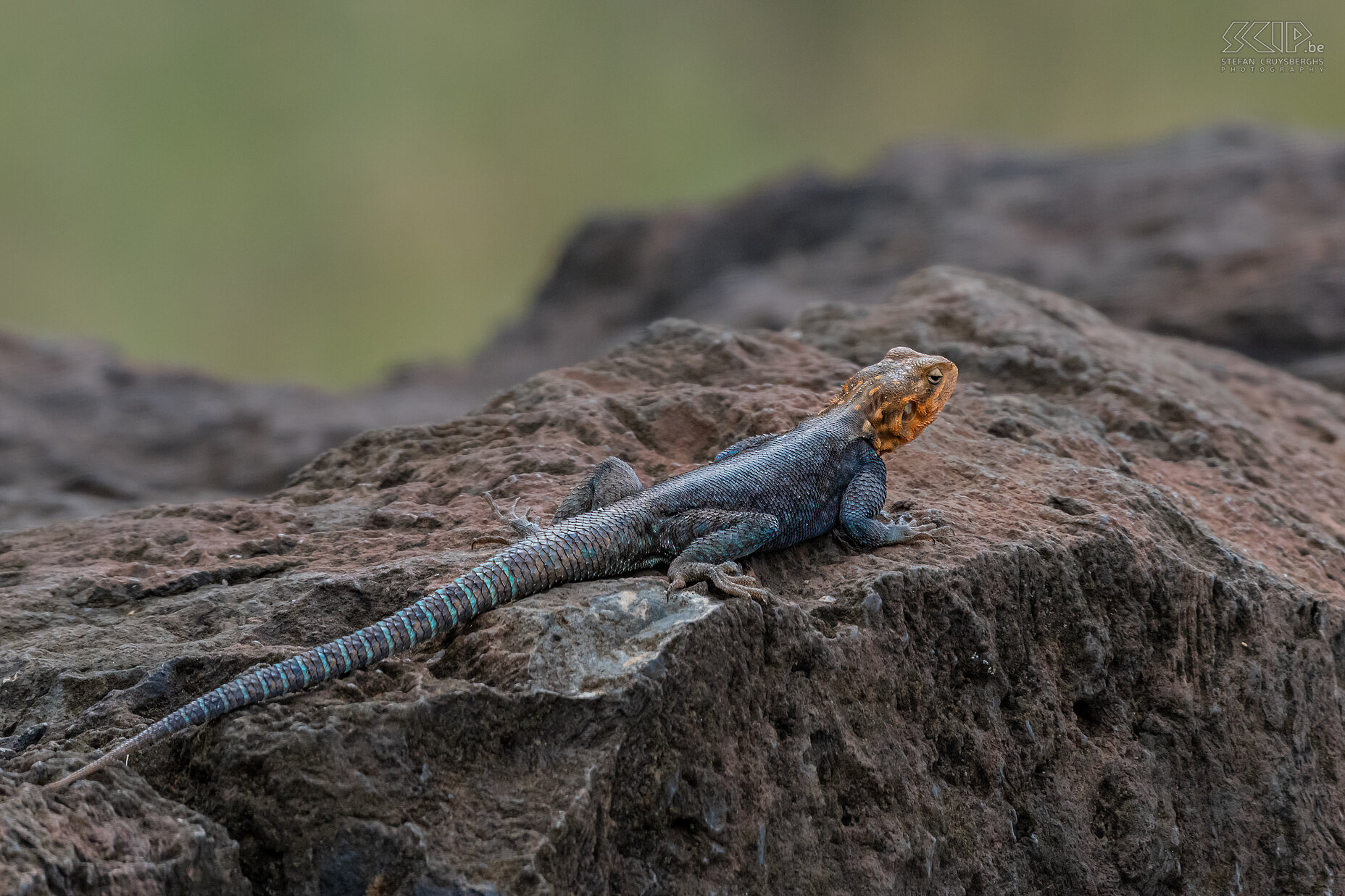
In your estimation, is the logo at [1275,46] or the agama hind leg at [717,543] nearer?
the agama hind leg at [717,543]

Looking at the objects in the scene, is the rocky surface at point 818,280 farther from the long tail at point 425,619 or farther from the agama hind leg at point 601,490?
the long tail at point 425,619

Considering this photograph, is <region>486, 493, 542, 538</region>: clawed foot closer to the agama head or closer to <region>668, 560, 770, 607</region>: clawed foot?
<region>668, 560, 770, 607</region>: clawed foot

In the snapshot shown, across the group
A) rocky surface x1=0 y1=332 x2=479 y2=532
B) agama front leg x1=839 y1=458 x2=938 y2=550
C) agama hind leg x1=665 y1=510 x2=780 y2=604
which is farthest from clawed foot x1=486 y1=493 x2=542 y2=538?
rocky surface x1=0 y1=332 x2=479 y2=532

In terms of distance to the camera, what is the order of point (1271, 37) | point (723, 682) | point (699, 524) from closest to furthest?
1. point (723, 682)
2. point (699, 524)
3. point (1271, 37)

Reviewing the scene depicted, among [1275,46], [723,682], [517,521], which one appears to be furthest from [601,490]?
[1275,46]

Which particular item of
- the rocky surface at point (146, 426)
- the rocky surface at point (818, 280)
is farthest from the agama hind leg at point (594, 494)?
the rocky surface at point (146, 426)

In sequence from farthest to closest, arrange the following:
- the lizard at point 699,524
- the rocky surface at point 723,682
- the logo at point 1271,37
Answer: the logo at point 1271,37 < the lizard at point 699,524 < the rocky surface at point 723,682

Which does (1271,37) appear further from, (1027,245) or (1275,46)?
(1027,245)

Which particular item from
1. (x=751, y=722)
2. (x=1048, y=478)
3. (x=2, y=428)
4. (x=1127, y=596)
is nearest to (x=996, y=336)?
(x=1048, y=478)
